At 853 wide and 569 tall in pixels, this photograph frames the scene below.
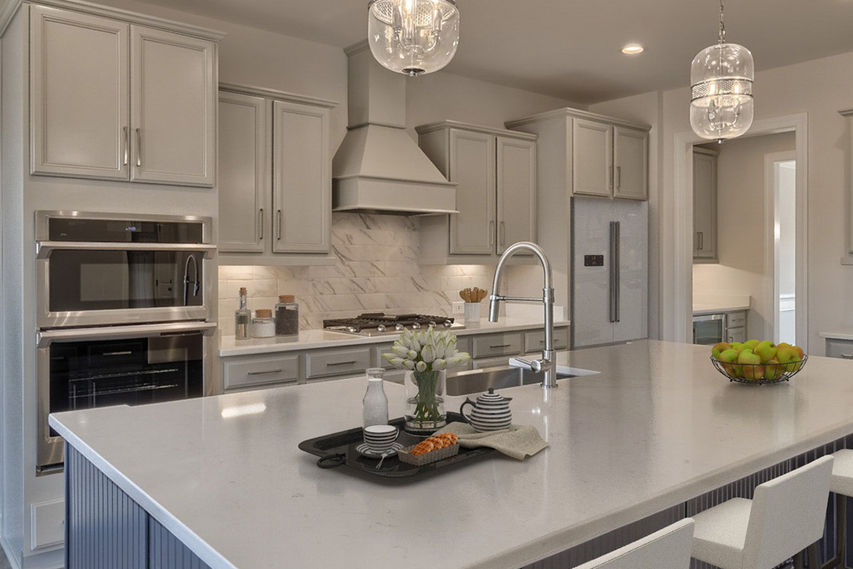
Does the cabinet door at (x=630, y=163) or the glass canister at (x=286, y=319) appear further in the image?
the cabinet door at (x=630, y=163)

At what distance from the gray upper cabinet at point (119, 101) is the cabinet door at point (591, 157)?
290 cm

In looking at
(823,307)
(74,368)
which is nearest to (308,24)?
(74,368)

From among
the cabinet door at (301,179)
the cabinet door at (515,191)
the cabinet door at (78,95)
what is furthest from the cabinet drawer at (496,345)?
the cabinet door at (78,95)

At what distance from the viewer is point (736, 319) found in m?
7.10

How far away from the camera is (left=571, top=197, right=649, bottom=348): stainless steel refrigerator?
5421 mm

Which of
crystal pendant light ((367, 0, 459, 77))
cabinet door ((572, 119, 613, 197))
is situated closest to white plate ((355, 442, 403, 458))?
crystal pendant light ((367, 0, 459, 77))

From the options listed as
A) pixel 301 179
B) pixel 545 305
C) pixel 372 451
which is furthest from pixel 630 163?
pixel 372 451

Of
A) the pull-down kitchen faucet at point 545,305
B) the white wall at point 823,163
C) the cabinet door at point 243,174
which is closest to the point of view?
the pull-down kitchen faucet at point 545,305

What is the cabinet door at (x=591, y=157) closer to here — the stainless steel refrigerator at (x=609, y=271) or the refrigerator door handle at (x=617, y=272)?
the stainless steel refrigerator at (x=609, y=271)

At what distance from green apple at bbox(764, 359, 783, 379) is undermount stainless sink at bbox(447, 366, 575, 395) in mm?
765

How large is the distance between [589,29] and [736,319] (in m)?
3.97

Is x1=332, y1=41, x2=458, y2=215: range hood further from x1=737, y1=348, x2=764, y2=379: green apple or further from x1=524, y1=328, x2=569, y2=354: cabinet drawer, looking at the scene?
x1=737, y1=348, x2=764, y2=379: green apple

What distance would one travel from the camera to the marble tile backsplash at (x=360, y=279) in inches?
171

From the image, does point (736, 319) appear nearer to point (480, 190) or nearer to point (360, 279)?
point (480, 190)
